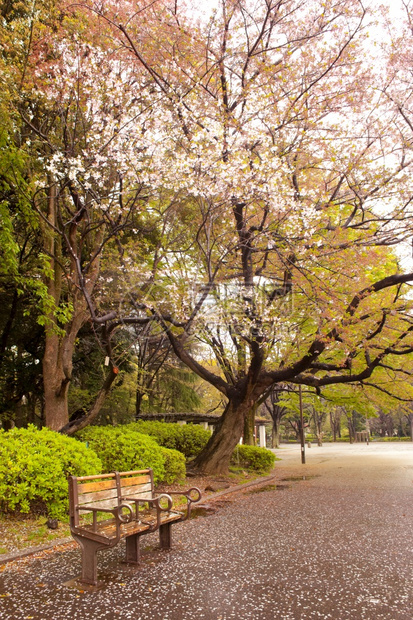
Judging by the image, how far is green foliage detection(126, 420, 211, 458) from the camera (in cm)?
1450

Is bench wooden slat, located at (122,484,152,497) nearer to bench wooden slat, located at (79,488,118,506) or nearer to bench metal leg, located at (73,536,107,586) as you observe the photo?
bench wooden slat, located at (79,488,118,506)

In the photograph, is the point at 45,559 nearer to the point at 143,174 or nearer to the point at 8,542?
the point at 8,542

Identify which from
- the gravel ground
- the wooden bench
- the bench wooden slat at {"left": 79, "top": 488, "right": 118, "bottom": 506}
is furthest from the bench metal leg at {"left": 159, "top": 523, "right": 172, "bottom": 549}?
the bench wooden slat at {"left": 79, "top": 488, "right": 118, "bottom": 506}

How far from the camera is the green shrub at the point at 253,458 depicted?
1642 centimetres

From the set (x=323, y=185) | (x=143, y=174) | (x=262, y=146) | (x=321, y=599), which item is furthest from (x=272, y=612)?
(x=323, y=185)

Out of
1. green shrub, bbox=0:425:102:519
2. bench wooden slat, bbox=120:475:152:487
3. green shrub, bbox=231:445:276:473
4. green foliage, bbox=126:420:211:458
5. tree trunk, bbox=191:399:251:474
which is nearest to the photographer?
bench wooden slat, bbox=120:475:152:487

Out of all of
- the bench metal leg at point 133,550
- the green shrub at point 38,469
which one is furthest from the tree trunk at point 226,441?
the bench metal leg at point 133,550

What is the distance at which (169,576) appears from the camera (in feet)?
15.3

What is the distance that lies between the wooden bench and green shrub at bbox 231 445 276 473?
11004mm

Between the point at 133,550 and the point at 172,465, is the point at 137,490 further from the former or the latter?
the point at 172,465

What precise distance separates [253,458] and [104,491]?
12183mm

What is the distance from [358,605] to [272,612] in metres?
0.82

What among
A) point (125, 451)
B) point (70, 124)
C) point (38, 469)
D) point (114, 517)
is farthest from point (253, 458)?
point (70, 124)

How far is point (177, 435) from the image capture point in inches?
601
